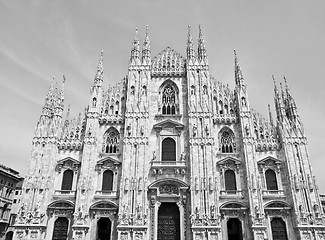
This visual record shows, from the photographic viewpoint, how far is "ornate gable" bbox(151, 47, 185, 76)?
33.4 meters

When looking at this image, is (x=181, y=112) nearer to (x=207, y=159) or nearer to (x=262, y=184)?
(x=207, y=159)

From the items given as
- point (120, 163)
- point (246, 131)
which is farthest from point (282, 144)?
point (120, 163)

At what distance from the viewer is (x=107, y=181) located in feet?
94.4

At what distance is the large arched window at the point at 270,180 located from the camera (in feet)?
92.1

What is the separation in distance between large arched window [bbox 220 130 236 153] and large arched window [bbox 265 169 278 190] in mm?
3972

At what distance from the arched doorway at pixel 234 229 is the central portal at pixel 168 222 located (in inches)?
187

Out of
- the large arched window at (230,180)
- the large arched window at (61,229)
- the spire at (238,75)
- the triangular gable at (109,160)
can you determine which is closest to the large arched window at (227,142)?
the large arched window at (230,180)

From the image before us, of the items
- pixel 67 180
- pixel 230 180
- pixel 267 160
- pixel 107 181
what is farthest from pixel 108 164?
pixel 267 160

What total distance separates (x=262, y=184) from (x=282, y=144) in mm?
4467

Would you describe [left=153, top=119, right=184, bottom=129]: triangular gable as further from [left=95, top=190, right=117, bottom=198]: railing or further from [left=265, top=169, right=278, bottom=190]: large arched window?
[left=265, top=169, right=278, bottom=190]: large arched window

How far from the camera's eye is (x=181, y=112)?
31.6 metres

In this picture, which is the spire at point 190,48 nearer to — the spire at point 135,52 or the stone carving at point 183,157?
the spire at point 135,52

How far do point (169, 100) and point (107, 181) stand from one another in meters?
11.0

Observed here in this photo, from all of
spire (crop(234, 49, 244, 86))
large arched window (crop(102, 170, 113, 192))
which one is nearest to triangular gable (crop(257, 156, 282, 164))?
spire (crop(234, 49, 244, 86))
